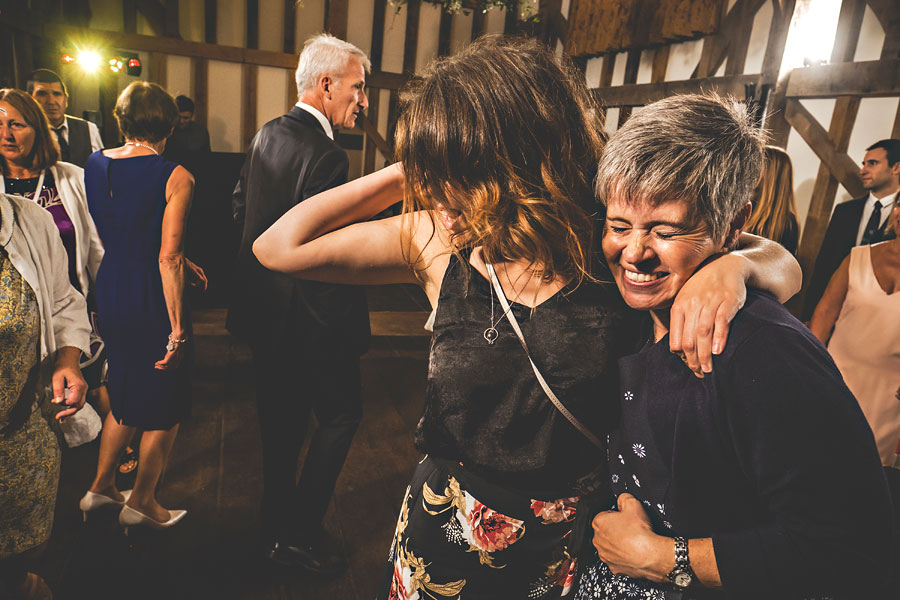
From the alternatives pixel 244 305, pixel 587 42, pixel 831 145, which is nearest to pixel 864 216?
pixel 831 145

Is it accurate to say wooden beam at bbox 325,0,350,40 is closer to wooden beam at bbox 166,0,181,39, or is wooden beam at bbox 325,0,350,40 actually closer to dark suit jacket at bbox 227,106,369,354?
wooden beam at bbox 166,0,181,39

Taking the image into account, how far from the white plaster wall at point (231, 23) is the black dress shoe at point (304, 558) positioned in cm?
746

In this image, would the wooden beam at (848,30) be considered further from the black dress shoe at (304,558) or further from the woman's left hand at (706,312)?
the black dress shoe at (304,558)

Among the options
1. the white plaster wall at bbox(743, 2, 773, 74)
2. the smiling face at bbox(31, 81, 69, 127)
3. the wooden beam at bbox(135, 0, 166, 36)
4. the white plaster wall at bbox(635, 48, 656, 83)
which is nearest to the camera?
the smiling face at bbox(31, 81, 69, 127)

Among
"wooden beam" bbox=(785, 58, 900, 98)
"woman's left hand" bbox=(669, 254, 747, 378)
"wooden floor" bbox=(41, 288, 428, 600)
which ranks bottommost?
"wooden floor" bbox=(41, 288, 428, 600)

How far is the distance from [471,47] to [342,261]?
48 cm

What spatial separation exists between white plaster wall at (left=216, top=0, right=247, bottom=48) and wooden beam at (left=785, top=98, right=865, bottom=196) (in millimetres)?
6754

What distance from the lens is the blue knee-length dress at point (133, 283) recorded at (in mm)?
2191

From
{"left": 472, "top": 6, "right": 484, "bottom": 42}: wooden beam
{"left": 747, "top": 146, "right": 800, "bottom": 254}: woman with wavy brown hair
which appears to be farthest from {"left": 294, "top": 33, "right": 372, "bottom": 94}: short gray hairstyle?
{"left": 472, "top": 6, "right": 484, "bottom": 42}: wooden beam

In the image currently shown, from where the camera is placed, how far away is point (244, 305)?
2.29 meters

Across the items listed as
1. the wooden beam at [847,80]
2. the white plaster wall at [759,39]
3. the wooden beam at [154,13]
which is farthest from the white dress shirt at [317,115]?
the wooden beam at [154,13]

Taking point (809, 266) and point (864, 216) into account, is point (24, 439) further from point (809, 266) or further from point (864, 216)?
point (809, 266)

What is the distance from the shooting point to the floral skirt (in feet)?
3.50

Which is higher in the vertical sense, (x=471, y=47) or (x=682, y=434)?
(x=471, y=47)
